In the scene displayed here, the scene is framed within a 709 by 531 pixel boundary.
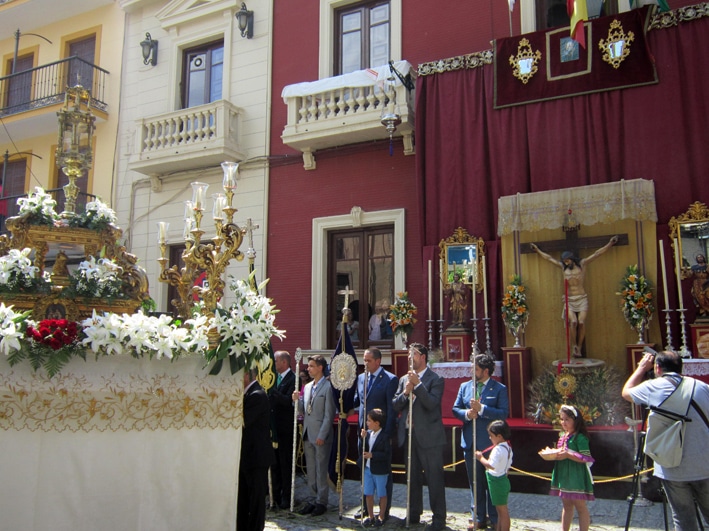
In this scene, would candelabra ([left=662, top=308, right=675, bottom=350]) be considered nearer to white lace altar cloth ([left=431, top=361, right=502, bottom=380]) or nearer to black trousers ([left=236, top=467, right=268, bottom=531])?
white lace altar cloth ([left=431, top=361, right=502, bottom=380])

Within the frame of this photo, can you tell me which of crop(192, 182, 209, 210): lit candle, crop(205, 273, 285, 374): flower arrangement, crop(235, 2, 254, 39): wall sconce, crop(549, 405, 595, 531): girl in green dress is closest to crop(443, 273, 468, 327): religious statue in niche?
crop(549, 405, 595, 531): girl in green dress

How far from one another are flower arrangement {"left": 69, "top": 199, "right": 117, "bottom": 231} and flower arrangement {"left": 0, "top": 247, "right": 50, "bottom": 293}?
0.55m

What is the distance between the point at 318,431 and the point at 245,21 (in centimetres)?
966

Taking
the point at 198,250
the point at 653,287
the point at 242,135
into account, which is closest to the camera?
the point at 198,250

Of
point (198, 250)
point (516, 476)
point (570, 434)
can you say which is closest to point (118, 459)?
point (198, 250)

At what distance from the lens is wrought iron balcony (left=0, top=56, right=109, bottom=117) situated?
15.7 m

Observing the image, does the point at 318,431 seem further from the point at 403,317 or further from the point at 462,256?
the point at 462,256

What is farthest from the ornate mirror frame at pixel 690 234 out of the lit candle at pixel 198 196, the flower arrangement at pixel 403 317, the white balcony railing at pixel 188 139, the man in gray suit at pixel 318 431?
the white balcony railing at pixel 188 139

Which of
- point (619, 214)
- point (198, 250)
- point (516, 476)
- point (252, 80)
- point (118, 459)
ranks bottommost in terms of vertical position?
point (516, 476)

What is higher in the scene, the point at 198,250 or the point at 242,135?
the point at 242,135

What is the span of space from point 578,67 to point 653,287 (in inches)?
140

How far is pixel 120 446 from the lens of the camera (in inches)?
192

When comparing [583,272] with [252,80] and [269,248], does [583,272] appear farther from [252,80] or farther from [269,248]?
[252,80]

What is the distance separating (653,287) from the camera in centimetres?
954
